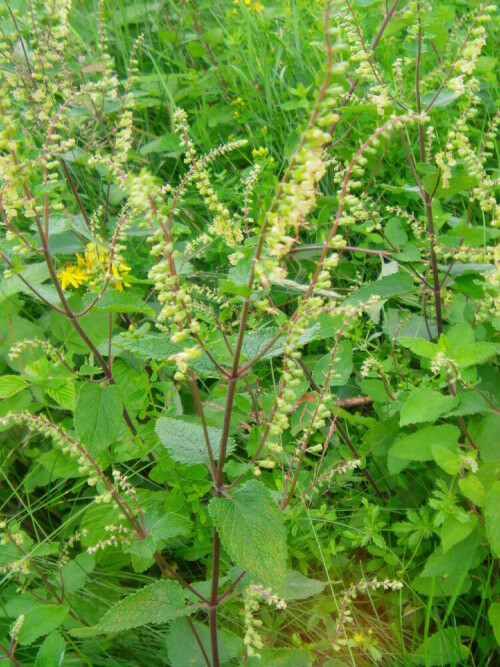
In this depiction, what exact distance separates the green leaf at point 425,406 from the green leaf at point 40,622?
38.6 inches

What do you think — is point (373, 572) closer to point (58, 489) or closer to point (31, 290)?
point (58, 489)

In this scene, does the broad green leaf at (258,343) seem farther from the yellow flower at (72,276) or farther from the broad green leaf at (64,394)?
the yellow flower at (72,276)

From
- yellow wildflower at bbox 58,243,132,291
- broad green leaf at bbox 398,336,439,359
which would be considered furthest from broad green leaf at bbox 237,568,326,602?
yellow wildflower at bbox 58,243,132,291

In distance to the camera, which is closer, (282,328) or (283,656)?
(282,328)

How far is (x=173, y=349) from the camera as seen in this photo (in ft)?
4.48

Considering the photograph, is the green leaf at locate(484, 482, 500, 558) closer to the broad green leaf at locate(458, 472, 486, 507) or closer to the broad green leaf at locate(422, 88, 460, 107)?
the broad green leaf at locate(458, 472, 486, 507)

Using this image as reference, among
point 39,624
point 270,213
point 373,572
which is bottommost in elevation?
point 373,572

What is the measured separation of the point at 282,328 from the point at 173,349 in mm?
296

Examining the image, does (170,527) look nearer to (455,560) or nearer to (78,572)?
(78,572)

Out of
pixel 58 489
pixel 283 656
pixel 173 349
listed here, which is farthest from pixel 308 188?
pixel 58 489

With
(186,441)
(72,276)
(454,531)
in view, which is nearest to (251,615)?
(186,441)

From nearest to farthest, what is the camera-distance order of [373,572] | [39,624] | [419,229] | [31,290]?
[39,624] < [31,290] < [373,572] < [419,229]

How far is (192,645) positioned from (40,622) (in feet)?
1.23

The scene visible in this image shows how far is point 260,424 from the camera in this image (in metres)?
1.96
